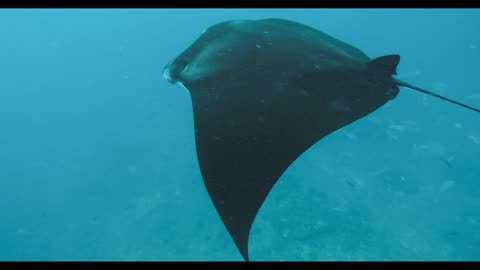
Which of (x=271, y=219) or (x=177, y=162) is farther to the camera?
(x=177, y=162)

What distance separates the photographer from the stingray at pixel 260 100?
93.0 inches

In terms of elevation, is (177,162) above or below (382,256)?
below

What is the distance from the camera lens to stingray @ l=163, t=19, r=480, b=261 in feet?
7.75

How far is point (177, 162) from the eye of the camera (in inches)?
425

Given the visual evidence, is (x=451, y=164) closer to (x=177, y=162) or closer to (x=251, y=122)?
(x=177, y=162)

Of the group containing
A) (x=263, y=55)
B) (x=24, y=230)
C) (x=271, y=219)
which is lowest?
(x=24, y=230)

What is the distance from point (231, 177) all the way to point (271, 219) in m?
6.12

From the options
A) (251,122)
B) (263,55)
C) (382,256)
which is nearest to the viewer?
(251,122)

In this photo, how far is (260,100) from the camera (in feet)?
9.57

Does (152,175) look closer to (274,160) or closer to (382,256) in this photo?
(382,256)

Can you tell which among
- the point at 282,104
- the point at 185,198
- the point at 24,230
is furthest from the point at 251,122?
the point at 24,230

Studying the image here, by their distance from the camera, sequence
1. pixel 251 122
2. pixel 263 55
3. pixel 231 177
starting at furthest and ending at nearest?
1. pixel 263 55
2. pixel 251 122
3. pixel 231 177

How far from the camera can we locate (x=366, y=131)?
34.5ft

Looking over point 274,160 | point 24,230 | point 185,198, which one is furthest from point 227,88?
point 24,230
